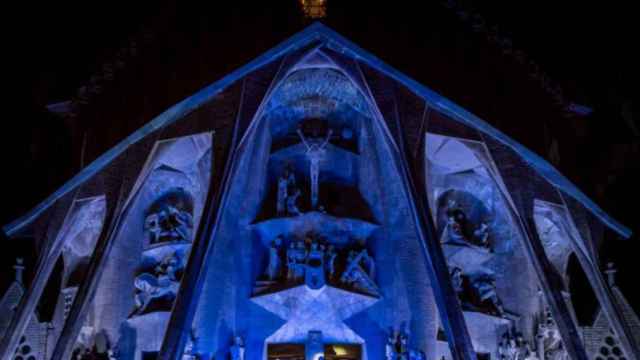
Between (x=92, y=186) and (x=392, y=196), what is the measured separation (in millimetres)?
6492

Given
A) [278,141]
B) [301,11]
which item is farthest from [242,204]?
[301,11]

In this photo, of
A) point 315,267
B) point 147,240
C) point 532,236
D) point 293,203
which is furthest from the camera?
point 293,203

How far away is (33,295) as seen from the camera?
1422 centimetres

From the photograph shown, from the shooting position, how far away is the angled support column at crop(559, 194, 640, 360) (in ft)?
46.1

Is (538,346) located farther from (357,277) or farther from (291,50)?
(291,50)

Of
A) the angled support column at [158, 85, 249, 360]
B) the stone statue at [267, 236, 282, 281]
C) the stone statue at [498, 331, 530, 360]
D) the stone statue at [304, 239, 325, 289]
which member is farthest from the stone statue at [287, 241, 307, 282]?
the stone statue at [498, 331, 530, 360]

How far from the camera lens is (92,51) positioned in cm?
1683

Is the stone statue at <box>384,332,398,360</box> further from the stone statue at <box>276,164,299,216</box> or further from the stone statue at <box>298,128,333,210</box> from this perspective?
the stone statue at <box>276,164,299,216</box>

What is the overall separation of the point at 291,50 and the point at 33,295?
675cm

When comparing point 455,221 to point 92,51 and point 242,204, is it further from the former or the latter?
point 92,51

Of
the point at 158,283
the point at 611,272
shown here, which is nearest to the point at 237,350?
the point at 158,283

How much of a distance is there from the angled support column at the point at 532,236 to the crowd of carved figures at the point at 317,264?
142 inches

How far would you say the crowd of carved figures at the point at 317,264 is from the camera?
16.2 m

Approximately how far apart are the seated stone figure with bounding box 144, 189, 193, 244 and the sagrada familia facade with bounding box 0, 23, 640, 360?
3 centimetres
